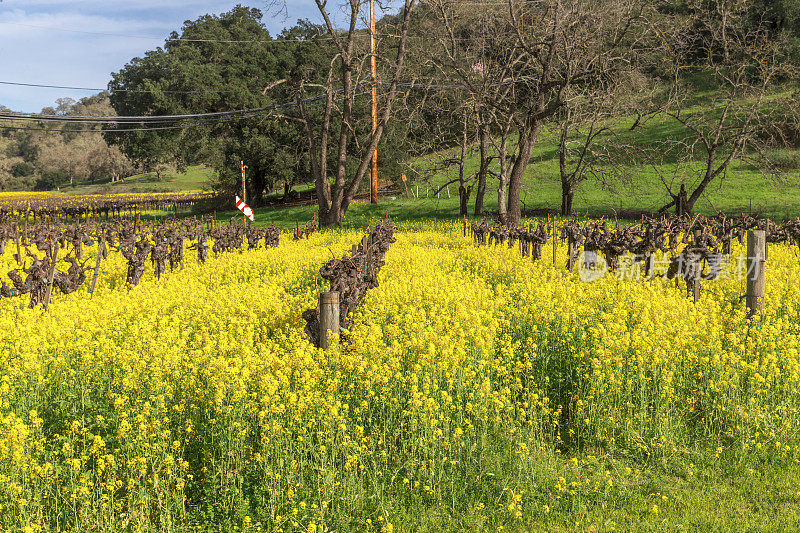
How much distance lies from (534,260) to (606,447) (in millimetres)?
9388

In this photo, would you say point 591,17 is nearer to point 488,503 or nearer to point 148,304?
point 148,304

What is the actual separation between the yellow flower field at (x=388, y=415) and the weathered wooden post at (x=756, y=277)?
1.32 ft

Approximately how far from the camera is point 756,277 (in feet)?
26.5

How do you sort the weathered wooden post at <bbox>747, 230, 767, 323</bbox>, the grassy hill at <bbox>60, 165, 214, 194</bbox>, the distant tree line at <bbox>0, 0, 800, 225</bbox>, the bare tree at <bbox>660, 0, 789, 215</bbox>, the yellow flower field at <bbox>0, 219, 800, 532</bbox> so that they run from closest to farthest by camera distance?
the yellow flower field at <bbox>0, 219, 800, 532</bbox> → the weathered wooden post at <bbox>747, 230, 767, 323</bbox> → the bare tree at <bbox>660, 0, 789, 215</bbox> → the distant tree line at <bbox>0, 0, 800, 225</bbox> → the grassy hill at <bbox>60, 165, 214, 194</bbox>

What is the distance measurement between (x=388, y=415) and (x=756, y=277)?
219 inches

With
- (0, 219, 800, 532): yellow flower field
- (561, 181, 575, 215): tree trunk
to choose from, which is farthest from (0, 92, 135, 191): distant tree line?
(0, 219, 800, 532): yellow flower field

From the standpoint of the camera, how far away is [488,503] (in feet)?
15.6

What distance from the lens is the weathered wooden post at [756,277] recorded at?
26.3 ft

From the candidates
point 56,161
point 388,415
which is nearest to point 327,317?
point 388,415

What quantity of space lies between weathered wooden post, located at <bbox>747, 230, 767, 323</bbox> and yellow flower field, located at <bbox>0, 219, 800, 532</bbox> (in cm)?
40

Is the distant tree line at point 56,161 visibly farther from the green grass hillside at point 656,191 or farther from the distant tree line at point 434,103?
the green grass hillside at point 656,191

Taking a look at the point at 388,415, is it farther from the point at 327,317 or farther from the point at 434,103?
the point at 434,103

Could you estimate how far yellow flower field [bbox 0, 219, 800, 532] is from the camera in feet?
14.8

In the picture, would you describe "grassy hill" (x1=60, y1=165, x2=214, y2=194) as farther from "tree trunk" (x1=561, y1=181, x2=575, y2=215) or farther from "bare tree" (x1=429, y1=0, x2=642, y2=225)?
"bare tree" (x1=429, y1=0, x2=642, y2=225)
